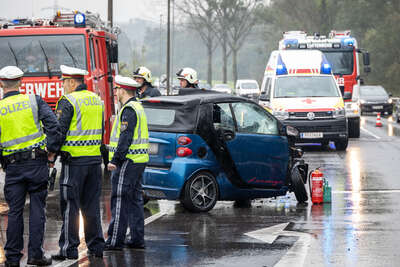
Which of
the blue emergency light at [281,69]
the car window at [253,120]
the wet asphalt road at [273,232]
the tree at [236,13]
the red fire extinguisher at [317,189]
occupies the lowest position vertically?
the wet asphalt road at [273,232]

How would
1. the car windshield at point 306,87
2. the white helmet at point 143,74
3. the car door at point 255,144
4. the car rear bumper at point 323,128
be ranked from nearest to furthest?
the car door at point 255,144 → the white helmet at point 143,74 → the car rear bumper at point 323,128 → the car windshield at point 306,87

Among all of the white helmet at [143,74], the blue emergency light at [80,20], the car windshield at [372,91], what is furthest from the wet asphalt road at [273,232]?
the car windshield at [372,91]

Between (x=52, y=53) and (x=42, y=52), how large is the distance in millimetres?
199

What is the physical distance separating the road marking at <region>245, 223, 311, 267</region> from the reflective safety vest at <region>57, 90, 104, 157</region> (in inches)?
81.9

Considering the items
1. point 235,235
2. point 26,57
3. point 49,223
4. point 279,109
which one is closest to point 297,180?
point 235,235

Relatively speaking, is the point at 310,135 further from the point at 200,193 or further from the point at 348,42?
the point at 200,193

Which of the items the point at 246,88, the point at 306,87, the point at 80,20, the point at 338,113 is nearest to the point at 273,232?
the point at 80,20

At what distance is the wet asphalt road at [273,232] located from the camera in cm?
790

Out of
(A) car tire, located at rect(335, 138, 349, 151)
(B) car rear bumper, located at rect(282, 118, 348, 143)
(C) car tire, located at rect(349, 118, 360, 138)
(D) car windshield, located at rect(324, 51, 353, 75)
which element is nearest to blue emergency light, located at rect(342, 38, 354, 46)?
(D) car windshield, located at rect(324, 51, 353, 75)

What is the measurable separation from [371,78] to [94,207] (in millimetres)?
54019

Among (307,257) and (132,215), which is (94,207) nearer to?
(132,215)

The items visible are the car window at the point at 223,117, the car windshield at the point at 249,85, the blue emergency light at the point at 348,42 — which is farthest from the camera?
the car windshield at the point at 249,85

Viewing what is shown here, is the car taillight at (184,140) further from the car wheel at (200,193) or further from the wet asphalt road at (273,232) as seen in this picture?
the wet asphalt road at (273,232)

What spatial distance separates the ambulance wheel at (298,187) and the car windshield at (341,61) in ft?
48.9
